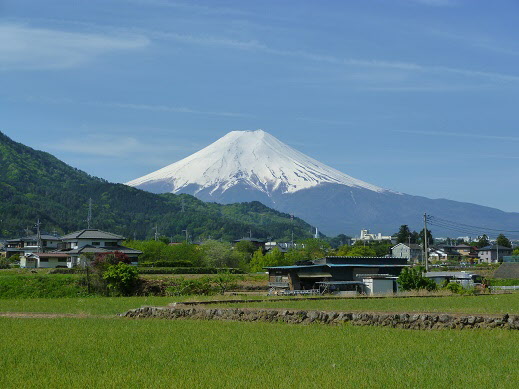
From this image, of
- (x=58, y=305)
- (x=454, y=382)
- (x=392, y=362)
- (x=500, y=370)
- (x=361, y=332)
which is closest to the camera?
(x=454, y=382)

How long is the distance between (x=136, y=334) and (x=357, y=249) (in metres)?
84.8

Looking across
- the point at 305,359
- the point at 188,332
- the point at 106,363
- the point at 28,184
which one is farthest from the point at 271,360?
the point at 28,184

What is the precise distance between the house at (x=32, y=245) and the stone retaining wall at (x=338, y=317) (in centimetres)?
7805

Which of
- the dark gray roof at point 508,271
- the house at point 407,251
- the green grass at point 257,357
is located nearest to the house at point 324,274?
the dark gray roof at point 508,271

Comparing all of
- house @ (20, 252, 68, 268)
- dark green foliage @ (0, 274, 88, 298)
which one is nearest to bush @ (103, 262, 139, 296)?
dark green foliage @ (0, 274, 88, 298)

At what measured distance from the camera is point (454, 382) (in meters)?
11.5

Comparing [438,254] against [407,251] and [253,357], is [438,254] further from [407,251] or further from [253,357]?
[253,357]

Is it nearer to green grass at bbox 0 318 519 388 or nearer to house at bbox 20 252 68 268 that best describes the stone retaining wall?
green grass at bbox 0 318 519 388

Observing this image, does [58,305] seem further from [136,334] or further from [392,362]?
[392,362]

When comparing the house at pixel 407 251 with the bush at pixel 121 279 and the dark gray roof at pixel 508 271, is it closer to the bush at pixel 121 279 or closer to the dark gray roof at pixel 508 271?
the dark gray roof at pixel 508 271

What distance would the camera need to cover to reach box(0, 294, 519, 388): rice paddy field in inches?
467

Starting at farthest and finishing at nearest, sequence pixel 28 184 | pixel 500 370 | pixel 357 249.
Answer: pixel 28 184 < pixel 357 249 < pixel 500 370

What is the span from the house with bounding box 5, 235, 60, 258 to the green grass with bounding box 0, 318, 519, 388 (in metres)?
84.0

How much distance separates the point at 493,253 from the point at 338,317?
11273 cm
